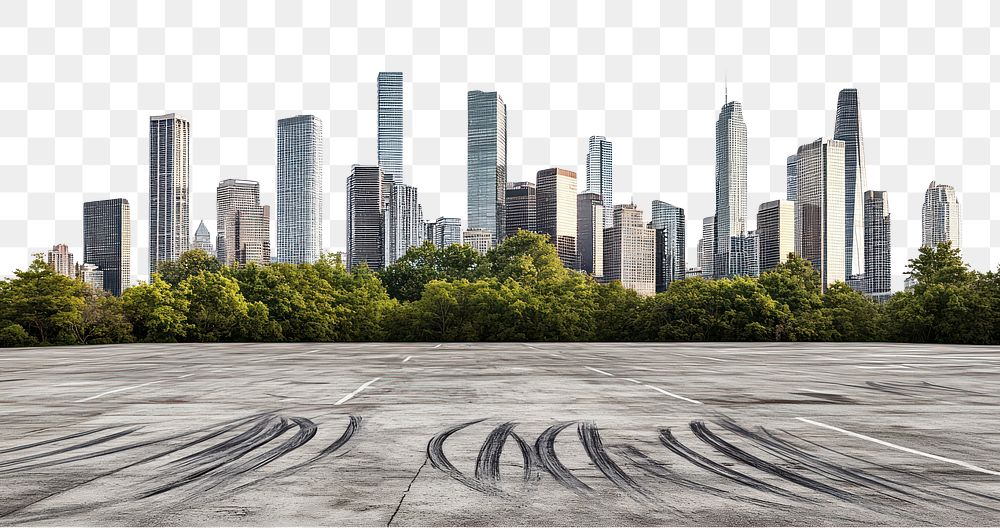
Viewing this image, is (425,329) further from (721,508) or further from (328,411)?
(721,508)

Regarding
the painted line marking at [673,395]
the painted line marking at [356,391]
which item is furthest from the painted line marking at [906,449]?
the painted line marking at [356,391]

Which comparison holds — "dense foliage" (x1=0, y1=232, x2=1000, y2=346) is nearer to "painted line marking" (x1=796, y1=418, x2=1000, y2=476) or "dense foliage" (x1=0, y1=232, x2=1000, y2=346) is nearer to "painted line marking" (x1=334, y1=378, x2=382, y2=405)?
"painted line marking" (x1=334, y1=378, x2=382, y2=405)

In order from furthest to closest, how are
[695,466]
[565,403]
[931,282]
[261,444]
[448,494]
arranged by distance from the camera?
[931,282] → [565,403] → [261,444] → [695,466] → [448,494]

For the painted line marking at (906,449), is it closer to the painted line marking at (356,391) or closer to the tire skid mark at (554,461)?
the tire skid mark at (554,461)

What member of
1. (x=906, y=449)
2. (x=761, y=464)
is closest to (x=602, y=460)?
(x=761, y=464)

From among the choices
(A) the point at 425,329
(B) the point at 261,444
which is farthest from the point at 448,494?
(A) the point at 425,329
